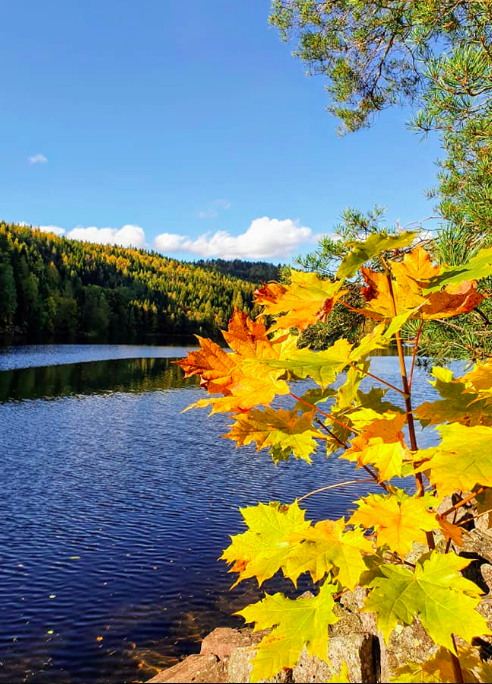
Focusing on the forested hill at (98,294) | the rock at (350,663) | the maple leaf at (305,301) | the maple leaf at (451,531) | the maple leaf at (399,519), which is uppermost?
the forested hill at (98,294)

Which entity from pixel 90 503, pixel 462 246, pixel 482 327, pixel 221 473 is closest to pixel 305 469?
pixel 221 473

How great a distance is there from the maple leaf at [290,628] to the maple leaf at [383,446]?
41 cm

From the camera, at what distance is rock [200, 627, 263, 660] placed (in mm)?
4340

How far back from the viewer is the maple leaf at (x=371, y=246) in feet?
4.26

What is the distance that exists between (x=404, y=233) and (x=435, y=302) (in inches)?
Answer: 12.7

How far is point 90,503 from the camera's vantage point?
1138cm

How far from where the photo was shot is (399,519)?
135cm

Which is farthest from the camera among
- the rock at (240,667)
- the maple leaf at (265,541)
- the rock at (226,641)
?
the rock at (226,641)

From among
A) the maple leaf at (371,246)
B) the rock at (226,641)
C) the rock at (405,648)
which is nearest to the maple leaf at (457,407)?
the maple leaf at (371,246)

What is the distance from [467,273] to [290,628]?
A: 116cm

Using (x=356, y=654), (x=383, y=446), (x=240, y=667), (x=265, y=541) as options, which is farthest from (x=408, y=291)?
(x=240, y=667)

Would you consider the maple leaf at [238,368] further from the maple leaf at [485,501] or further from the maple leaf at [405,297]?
the maple leaf at [485,501]

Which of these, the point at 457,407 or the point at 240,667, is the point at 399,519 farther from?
the point at 240,667

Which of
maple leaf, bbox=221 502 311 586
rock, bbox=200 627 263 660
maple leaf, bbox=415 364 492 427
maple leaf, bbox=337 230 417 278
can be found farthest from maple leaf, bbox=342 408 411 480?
rock, bbox=200 627 263 660
